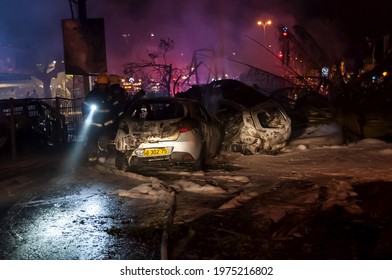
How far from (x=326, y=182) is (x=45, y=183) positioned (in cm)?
488

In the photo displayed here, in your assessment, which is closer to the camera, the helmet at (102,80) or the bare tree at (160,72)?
the helmet at (102,80)

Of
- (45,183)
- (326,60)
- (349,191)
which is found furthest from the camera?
(326,60)

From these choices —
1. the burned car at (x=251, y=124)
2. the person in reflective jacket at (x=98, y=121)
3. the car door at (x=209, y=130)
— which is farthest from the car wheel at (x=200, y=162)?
the person in reflective jacket at (x=98, y=121)

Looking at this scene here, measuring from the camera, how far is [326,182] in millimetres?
7008

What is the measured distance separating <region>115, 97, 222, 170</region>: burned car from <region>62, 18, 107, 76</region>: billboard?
582 centimetres

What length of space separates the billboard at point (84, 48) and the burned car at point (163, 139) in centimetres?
582

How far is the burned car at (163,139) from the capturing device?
7.93 meters

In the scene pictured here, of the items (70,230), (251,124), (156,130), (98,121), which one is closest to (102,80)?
(98,121)

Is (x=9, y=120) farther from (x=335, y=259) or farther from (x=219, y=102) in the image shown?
(x=335, y=259)

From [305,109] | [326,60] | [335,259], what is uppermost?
[326,60]

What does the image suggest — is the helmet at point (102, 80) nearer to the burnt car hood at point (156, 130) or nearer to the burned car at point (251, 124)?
the burnt car hood at point (156, 130)

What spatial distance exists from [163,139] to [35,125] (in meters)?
5.58

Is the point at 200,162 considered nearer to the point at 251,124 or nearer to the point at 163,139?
the point at 163,139
